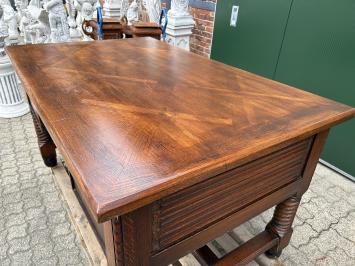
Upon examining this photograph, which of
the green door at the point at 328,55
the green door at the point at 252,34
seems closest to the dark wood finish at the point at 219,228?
the green door at the point at 328,55

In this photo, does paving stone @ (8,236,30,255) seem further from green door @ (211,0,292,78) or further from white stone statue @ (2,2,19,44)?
green door @ (211,0,292,78)

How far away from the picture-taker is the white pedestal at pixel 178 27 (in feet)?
10.0

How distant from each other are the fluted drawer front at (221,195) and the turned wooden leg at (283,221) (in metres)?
0.20

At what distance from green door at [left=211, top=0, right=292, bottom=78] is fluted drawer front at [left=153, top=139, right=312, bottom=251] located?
1.85 meters

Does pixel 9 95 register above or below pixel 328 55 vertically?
below

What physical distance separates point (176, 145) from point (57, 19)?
2.54 m

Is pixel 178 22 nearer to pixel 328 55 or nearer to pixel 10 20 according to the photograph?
pixel 328 55

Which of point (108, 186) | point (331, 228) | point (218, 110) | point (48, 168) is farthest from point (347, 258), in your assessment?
point (48, 168)

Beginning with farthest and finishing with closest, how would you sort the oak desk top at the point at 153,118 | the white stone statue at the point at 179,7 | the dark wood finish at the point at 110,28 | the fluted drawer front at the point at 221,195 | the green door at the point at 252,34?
the white stone statue at the point at 179,7
the dark wood finish at the point at 110,28
the green door at the point at 252,34
the fluted drawer front at the point at 221,195
the oak desk top at the point at 153,118

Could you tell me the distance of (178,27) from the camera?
3.10m

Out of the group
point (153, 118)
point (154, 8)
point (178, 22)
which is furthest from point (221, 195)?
point (154, 8)

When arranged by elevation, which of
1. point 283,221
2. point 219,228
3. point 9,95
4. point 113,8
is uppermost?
point 113,8

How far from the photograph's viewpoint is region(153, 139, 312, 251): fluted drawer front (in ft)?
2.71

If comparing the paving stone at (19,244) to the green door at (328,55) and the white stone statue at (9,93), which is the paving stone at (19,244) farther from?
the green door at (328,55)
